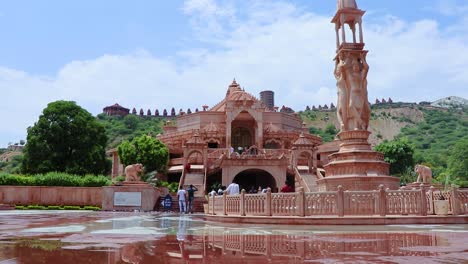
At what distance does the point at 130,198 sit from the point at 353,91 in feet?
51.4

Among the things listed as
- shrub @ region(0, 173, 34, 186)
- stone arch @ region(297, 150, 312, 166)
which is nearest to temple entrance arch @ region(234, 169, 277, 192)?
stone arch @ region(297, 150, 312, 166)

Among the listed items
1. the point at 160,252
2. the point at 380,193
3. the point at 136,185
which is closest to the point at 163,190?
the point at 136,185

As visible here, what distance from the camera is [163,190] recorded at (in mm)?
34250

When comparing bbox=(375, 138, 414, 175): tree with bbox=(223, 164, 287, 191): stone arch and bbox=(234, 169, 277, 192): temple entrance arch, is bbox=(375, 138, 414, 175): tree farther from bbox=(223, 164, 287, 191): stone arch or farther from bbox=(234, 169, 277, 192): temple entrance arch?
bbox=(223, 164, 287, 191): stone arch

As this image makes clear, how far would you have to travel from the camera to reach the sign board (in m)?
28.2

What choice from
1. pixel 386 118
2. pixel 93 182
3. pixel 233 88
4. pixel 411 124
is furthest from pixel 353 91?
pixel 411 124

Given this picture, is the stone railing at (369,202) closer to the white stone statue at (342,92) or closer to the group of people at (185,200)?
the white stone statue at (342,92)

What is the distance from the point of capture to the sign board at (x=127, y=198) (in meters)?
28.2

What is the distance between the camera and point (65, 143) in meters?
47.9

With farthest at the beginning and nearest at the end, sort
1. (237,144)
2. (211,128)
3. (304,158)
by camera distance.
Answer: (237,144) < (211,128) < (304,158)

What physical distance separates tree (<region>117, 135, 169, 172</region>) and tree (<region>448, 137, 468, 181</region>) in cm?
3874

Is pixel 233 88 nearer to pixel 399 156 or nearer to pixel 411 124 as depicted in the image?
pixel 399 156

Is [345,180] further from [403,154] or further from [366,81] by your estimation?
[403,154]

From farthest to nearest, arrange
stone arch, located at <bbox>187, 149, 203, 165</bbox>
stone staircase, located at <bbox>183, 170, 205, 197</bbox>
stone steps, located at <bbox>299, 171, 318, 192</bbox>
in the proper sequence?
stone arch, located at <bbox>187, 149, 203, 165</bbox> < stone staircase, located at <bbox>183, 170, 205, 197</bbox> < stone steps, located at <bbox>299, 171, 318, 192</bbox>
